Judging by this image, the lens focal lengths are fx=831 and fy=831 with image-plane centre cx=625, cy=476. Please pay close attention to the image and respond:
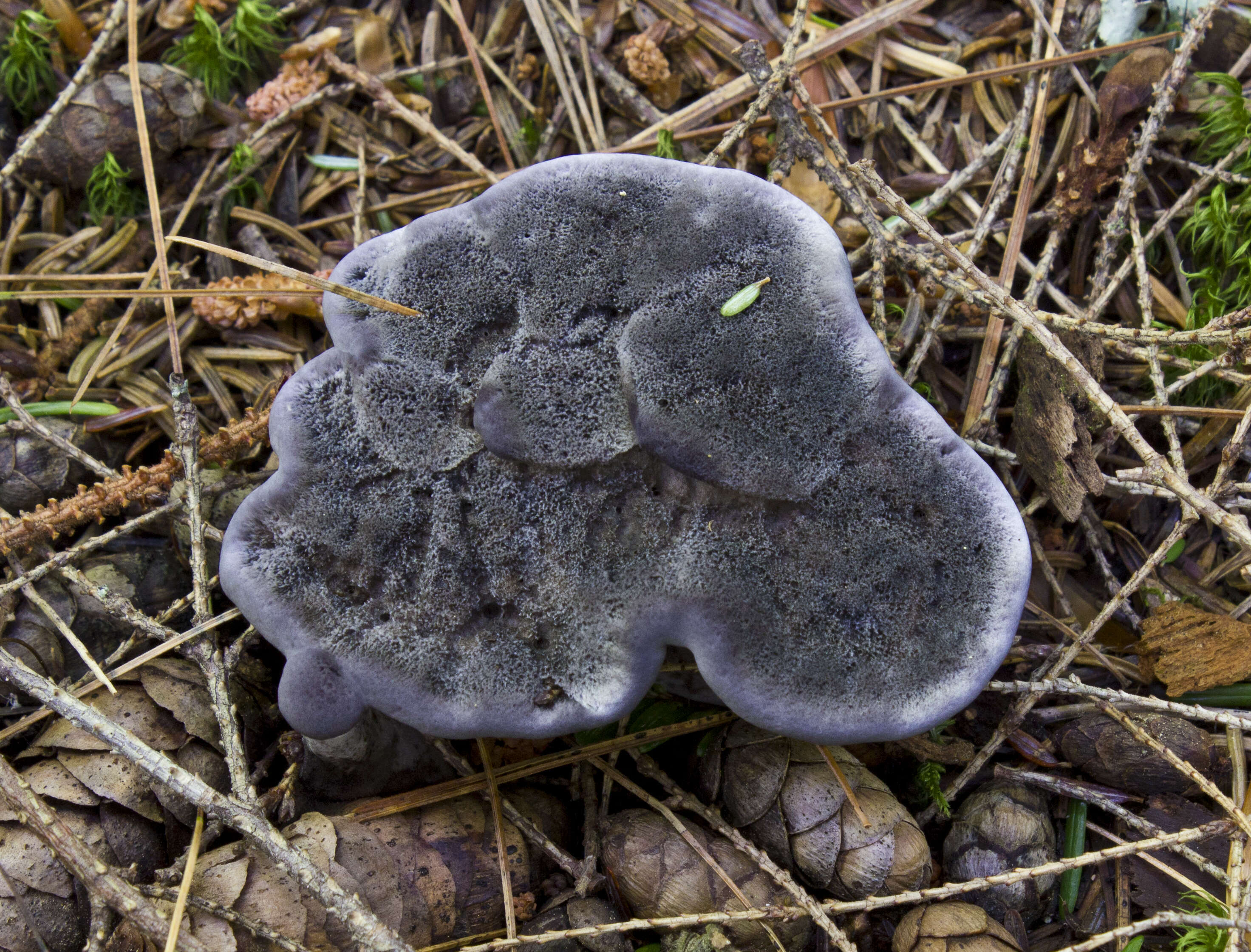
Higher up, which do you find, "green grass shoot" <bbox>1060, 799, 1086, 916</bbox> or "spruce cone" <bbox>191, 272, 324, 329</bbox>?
"spruce cone" <bbox>191, 272, 324, 329</bbox>

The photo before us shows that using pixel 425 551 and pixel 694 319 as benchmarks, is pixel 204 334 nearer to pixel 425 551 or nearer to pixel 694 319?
pixel 425 551

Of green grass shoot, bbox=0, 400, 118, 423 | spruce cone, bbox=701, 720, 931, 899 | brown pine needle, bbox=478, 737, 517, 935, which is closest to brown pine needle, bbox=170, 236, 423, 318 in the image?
green grass shoot, bbox=0, 400, 118, 423


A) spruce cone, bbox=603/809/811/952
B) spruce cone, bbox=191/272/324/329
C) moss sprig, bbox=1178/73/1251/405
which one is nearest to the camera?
spruce cone, bbox=603/809/811/952

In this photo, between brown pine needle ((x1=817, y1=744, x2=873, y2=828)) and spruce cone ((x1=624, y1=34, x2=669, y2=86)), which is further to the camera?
spruce cone ((x1=624, y1=34, x2=669, y2=86))

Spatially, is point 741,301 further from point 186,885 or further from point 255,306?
point 186,885

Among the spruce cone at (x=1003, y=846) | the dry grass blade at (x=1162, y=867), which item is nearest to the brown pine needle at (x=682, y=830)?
the spruce cone at (x=1003, y=846)

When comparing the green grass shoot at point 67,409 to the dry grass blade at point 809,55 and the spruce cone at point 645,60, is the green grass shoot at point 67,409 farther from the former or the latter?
the spruce cone at point 645,60

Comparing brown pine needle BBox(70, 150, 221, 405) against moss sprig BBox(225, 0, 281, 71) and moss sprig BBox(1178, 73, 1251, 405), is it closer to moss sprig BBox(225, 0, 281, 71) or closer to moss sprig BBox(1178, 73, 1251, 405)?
moss sprig BBox(225, 0, 281, 71)
